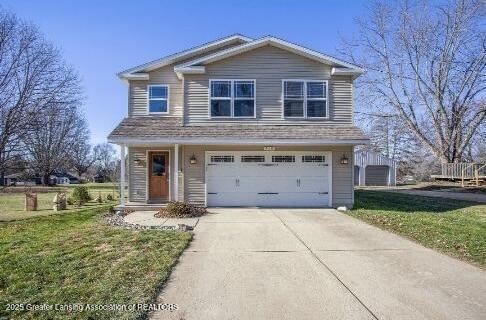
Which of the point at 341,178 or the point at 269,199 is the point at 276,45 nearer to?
the point at 341,178

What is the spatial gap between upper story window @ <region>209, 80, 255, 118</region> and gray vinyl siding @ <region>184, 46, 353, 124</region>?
21 centimetres

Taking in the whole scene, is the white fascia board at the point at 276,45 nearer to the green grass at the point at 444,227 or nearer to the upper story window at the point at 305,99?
the upper story window at the point at 305,99

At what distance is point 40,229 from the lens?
11438 millimetres

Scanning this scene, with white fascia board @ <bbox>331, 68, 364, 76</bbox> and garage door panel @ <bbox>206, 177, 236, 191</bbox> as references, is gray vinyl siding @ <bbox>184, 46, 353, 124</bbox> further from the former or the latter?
garage door panel @ <bbox>206, 177, 236, 191</bbox>

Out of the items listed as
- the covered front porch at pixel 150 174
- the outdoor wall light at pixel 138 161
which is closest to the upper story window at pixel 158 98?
the covered front porch at pixel 150 174

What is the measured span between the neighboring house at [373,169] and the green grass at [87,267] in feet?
100

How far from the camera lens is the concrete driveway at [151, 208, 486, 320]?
15.3ft

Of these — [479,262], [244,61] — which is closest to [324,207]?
[244,61]

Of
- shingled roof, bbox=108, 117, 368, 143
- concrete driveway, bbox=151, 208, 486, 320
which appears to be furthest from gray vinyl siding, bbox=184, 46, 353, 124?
concrete driveway, bbox=151, 208, 486, 320

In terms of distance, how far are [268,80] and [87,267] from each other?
1070cm

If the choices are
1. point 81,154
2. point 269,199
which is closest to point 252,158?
point 269,199

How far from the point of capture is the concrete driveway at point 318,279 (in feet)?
15.3

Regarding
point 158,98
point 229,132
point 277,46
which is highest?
point 277,46

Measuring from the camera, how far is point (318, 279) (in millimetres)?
5910
